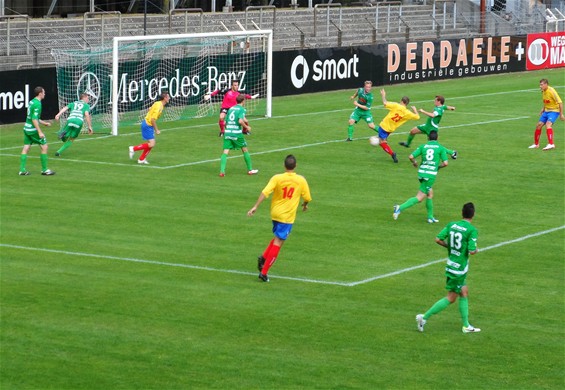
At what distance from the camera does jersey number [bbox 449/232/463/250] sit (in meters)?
16.2

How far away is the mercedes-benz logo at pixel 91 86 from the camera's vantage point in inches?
1533

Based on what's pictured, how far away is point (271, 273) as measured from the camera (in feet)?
65.8

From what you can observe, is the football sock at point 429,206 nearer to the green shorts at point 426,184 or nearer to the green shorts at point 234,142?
the green shorts at point 426,184

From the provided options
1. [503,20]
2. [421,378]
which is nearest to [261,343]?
[421,378]

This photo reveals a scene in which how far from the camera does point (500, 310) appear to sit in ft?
58.6

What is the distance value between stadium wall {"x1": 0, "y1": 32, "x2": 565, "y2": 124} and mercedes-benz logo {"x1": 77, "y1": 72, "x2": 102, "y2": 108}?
944 mm

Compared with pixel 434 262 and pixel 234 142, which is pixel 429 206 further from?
pixel 234 142

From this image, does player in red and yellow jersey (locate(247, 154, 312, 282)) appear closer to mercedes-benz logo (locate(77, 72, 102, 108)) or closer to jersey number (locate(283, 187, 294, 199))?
jersey number (locate(283, 187, 294, 199))

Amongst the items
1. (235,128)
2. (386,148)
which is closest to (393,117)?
(386,148)

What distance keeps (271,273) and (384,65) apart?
33.7 meters

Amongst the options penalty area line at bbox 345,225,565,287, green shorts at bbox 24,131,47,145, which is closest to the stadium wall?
green shorts at bbox 24,131,47,145

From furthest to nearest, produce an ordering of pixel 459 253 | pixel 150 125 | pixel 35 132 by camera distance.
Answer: pixel 150 125 → pixel 35 132 → pixel 459 253

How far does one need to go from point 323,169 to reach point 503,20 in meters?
39.1

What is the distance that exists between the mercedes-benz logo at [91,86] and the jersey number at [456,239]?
24.5m
